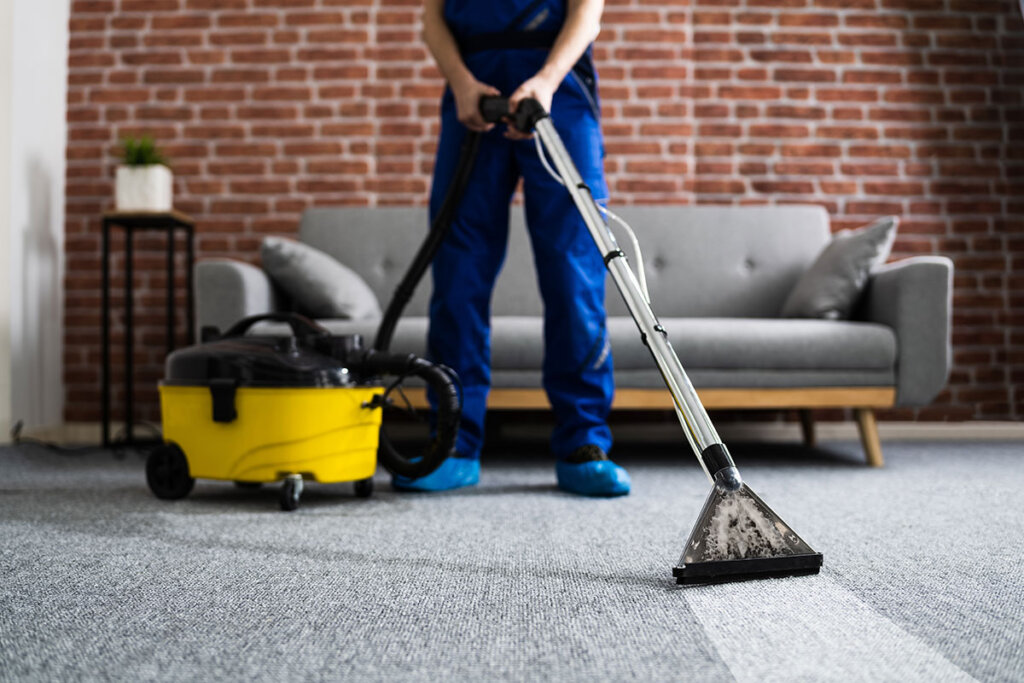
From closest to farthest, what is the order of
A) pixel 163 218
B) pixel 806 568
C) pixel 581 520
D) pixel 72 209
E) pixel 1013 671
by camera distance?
pixel 1013 671
pixel 806 568
pixel 581 520
pixel 163 218
pixel 72 209

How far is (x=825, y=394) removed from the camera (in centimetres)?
222

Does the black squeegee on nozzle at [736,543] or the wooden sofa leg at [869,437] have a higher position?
the black squeegee on nozzle at [736,543]

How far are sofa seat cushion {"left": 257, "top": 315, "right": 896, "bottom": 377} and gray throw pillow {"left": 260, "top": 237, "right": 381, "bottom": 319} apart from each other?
17cm

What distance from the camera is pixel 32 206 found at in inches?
110

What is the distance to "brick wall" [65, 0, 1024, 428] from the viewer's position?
298 cm

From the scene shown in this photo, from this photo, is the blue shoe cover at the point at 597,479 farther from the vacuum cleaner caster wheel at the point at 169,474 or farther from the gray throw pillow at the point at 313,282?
the gray throw pillow at the point at 313,282

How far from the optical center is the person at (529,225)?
1709 mm

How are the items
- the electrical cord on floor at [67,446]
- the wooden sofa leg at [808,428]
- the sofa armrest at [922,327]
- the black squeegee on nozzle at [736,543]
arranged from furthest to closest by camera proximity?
the wooden sofa leg at [808,428] → the electrical cord on floor at [67,446] → the sofa armrest at [922,327] → the black squeegee on nozzle at [736,543]

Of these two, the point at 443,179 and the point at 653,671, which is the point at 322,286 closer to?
the point at 443,179

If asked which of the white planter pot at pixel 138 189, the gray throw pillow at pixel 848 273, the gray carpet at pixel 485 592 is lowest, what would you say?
the gray carpet at pixel 485 592

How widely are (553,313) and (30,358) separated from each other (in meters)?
2.03

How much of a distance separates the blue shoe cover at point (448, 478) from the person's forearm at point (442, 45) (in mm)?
802

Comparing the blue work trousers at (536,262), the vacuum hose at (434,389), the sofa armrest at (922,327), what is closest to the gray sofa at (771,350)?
the sofa armrest at (922,327)

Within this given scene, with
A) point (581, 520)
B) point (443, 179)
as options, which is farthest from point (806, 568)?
point (443, 179)
